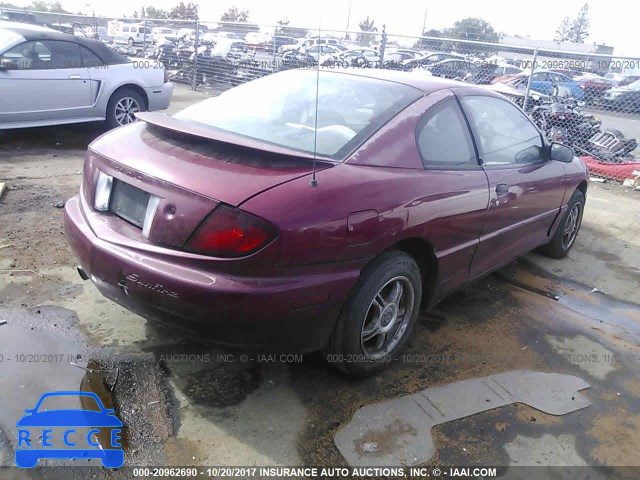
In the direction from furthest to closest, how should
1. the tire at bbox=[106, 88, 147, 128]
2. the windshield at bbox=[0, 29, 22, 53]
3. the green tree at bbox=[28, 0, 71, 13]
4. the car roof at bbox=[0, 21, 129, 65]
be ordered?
the green tree at bbox=[28, 0, 71, 13] < the tire at bbox=[106, 88, 147, 128] < the car roof at bbox=[0, 21, 129, 65] < the windshield at bbox=[0, 29, 22, 53]

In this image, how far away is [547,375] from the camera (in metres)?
3.08

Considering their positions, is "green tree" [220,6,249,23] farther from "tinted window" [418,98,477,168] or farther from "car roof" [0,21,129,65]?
"tinted window" [418,98,477,168]

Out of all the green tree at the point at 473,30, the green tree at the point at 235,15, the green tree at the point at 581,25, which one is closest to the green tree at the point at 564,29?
the green tree at the point at 581,25

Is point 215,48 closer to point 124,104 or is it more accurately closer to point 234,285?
point 124,104

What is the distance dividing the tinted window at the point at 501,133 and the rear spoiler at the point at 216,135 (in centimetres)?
133

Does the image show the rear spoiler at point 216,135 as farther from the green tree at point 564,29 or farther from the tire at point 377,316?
the green tree at point 564,29

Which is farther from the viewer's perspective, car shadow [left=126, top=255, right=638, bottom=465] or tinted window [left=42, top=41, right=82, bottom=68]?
tinted window [left=42, top=41, right=82, bottom=68]

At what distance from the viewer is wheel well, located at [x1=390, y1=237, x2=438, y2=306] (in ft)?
9.21

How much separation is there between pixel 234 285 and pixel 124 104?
22.6ft

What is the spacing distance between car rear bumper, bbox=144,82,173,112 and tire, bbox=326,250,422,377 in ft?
22.2

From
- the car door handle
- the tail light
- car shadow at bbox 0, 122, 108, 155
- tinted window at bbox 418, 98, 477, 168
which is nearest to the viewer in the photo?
the tail light

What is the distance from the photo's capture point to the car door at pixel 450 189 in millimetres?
2844

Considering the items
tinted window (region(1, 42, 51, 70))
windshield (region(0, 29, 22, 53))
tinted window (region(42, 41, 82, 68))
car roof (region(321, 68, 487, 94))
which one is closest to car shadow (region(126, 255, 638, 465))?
car roof (region(321, 68, 487, 94))

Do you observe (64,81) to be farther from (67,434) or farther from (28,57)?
(67,434)
